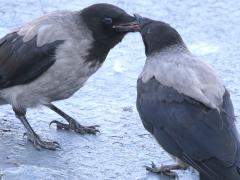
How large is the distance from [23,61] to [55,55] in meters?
0.26

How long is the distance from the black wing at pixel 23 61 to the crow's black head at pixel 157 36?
647 mm

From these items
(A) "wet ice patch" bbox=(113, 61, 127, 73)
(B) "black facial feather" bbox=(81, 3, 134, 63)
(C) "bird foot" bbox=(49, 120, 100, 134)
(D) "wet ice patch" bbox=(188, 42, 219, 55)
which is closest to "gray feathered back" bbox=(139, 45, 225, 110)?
(B) "black facial feather" bbox=(81, 3, 134, 63)

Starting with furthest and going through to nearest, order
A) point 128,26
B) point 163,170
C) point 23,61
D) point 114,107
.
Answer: point 114,107 → point 128,26 → point 23,61 → point 163,170

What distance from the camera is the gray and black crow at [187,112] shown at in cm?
607

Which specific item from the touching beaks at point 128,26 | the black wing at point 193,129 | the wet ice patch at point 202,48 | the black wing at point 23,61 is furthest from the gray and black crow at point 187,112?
the wet ice patch at point 202,48

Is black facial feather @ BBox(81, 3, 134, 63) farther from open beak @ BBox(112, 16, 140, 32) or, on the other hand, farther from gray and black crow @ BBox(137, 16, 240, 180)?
gray and black crow @ BBox(137, 16, 240, 180)

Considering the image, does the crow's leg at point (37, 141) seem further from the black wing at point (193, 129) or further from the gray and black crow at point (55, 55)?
the black wing at point (193, 129)

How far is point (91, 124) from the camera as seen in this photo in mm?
7621

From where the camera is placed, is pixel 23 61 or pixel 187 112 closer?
pixel 187 112

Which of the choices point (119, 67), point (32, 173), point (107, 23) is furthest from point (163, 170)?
point (119, 67)

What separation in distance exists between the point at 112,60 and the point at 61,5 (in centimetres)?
145

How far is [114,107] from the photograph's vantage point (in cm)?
777

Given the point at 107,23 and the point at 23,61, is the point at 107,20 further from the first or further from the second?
the point at 23,61

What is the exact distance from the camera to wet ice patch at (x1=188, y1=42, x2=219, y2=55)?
8.75 meters
